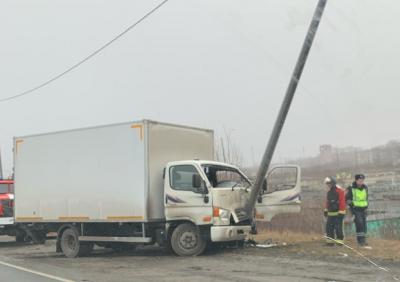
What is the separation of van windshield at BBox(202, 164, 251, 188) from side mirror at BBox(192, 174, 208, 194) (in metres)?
0.48

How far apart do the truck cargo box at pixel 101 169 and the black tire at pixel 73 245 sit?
1.33ft

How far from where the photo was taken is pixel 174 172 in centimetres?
1256

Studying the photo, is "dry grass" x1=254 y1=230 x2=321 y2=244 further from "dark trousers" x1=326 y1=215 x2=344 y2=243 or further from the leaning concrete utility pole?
the leaning concrete utility pole

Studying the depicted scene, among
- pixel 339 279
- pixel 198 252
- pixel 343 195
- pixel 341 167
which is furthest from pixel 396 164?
pixel 339 279

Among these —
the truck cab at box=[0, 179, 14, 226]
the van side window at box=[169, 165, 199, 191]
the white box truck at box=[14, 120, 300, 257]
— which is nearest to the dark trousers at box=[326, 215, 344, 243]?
the white box truck at box=[14, 120, 300, 257]

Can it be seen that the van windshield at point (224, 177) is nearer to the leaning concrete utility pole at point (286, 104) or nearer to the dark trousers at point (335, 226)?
the leaning concrete utility pole at point (286, 104)

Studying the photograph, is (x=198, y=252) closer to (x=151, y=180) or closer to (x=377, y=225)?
(x=151, y=180)

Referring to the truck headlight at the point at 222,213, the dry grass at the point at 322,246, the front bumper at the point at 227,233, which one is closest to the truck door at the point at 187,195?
the truck headlight at the point at 222,213

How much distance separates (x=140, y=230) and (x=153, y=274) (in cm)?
274

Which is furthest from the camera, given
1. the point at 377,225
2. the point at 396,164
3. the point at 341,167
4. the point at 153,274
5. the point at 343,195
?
the point at 396,164

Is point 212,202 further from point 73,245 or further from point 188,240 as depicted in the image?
Answer: point 73,245

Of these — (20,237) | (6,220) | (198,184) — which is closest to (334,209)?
(198,184)

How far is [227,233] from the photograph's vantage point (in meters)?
12.1

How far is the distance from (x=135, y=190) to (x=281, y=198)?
3.55 meters
